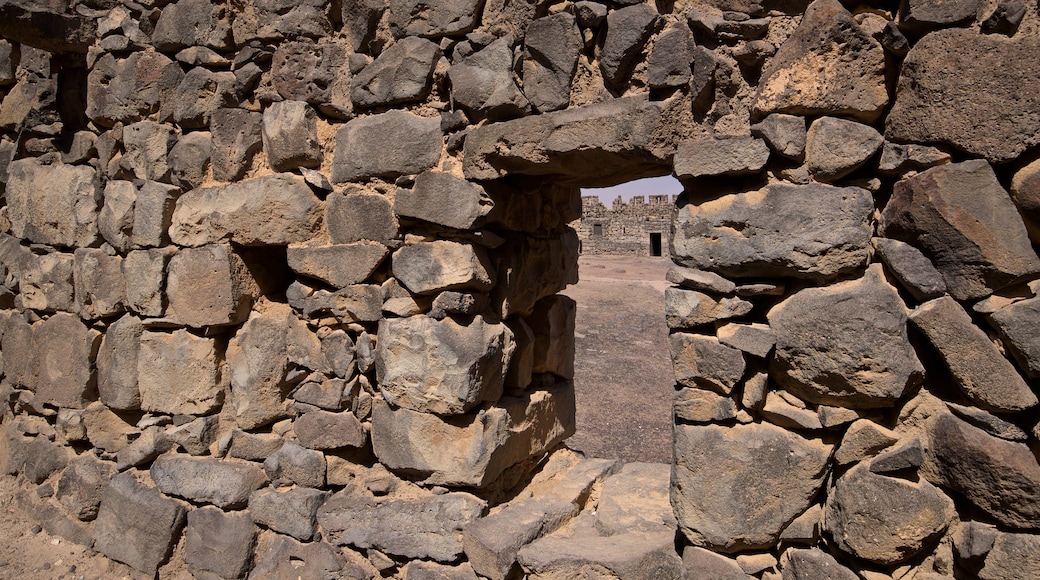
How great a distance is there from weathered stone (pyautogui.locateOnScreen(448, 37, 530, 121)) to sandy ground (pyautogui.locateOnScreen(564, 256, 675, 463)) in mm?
3247

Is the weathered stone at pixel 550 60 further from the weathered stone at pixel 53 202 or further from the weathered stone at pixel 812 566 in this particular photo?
the weathered stone at pixel 53 202

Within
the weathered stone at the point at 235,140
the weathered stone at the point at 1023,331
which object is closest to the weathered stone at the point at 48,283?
the weathered stone at the point at 235,140

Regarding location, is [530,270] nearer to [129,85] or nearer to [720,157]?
[720,157]

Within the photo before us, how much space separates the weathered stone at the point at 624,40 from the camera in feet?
6.80

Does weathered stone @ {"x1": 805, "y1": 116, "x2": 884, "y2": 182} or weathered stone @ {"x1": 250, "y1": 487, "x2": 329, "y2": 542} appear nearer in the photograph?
weathered stone @ {"x1": 805, "y1": 116, "x2": 884, "y2": 182}

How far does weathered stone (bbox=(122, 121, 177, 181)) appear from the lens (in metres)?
3.06

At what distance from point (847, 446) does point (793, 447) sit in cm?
14

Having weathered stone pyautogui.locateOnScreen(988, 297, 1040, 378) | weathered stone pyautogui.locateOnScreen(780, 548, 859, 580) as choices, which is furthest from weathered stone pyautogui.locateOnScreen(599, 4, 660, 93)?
weathered stone pyautogui.locateOnScreen(780, 548, 859, 580)

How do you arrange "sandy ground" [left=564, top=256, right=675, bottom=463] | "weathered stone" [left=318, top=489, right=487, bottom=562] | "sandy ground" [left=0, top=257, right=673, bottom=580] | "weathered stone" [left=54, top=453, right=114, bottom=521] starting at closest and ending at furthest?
"weathered stone" [left=318, top=489, right=487, bottom=562] < "sandy ground" [left=0, top=257, right=673, bottom=580] < "weathered stone" [left=54, top=453, right=114, bottom=521] < "sandy ground" [left=564, top=256, right=675, bottom=463]

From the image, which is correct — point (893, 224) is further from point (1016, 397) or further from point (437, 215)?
point (437, 215)

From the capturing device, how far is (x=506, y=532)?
248cm

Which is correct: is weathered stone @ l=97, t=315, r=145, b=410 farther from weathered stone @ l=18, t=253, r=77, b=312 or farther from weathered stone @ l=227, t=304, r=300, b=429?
weathered stone @ l=227, t=304, r=300, b=429

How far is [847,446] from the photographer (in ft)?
6.23

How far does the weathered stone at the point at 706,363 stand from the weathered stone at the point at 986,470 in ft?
1.72
